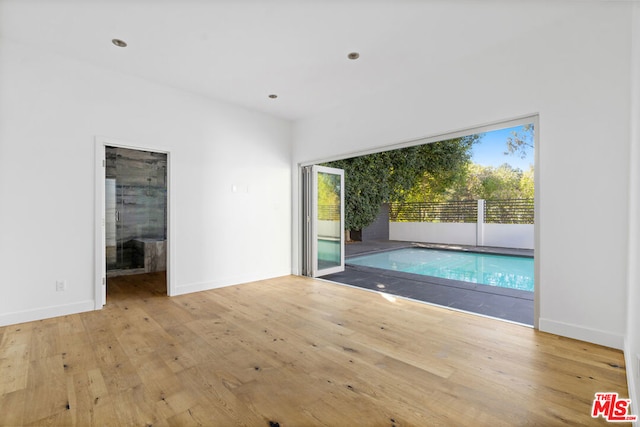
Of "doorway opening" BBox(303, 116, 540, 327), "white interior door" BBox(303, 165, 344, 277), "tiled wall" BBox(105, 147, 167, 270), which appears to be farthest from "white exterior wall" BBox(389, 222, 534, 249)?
"tiled wall" BBox(105, 147, 167, 270)

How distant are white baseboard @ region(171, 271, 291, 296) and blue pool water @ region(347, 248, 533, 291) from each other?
246cm

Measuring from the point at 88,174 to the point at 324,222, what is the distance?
11.5 ft

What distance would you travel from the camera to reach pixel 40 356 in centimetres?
221

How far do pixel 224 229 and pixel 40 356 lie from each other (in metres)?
2.46

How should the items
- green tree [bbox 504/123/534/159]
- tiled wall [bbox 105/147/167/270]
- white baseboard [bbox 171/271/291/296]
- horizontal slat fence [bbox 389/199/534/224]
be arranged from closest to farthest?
1. white baseboard [bbox 171/271/291/296]
2. tiled wall [bbox 105/147/167/270]
3. green tree [bbox 504/123/534/159]
4. horizontal slat fence [bbox 389/199/534/224]

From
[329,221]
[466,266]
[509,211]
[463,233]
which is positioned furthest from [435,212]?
[329,221]

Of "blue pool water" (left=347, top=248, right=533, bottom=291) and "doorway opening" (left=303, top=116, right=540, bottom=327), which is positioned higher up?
"doorway opening" (left=303, top=116, right=540, bottom=327)

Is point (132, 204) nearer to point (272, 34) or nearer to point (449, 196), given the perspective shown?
point (272, 34)

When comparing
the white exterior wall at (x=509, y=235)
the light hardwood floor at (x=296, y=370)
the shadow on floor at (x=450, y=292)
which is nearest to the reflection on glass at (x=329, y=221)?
the shadow on floor at (x=450, y=292)

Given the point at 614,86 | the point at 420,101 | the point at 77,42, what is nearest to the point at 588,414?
the point at 614,86

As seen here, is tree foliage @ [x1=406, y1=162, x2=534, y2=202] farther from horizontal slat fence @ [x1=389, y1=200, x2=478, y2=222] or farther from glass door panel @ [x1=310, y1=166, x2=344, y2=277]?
glass door panel @ [x1=310, y1=166, x2=344, y2=277]

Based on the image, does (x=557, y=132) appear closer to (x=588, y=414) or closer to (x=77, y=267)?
(x=588, y=414)

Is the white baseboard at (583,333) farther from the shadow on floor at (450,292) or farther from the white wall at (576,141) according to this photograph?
the shadow on floor at (450,292)

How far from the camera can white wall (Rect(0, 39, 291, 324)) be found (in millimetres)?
2910
